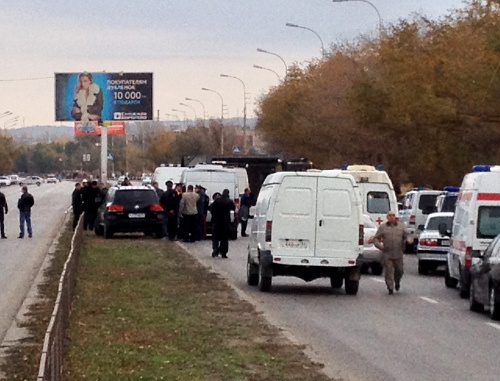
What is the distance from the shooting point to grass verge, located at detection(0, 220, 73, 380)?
13.3 metres

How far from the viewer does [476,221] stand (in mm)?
24062

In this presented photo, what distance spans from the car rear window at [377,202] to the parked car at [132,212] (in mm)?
9049

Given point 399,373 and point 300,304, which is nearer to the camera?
point 399,373

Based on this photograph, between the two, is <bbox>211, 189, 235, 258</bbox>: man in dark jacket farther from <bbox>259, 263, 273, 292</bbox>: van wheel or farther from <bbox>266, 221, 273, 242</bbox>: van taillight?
<bbox>266, 221, 273, 242</bbox>: van taillight

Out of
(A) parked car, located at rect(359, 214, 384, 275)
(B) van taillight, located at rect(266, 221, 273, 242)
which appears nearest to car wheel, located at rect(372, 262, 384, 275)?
(A) parked car, located at rect(359, 214, 384, 275)

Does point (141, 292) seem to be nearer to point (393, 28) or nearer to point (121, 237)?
point (121, 237)

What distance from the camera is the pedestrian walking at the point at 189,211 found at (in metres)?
39.9

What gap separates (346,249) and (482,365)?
383 inches

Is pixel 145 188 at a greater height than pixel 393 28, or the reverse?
pixel 393 28

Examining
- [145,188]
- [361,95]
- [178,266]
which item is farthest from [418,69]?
[178,266]

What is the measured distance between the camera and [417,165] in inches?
2324

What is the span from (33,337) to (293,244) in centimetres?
811

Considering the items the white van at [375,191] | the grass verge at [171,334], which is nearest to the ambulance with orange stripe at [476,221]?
the grass verge at [171,334]

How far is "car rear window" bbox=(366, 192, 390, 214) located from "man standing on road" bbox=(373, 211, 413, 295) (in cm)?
1114
